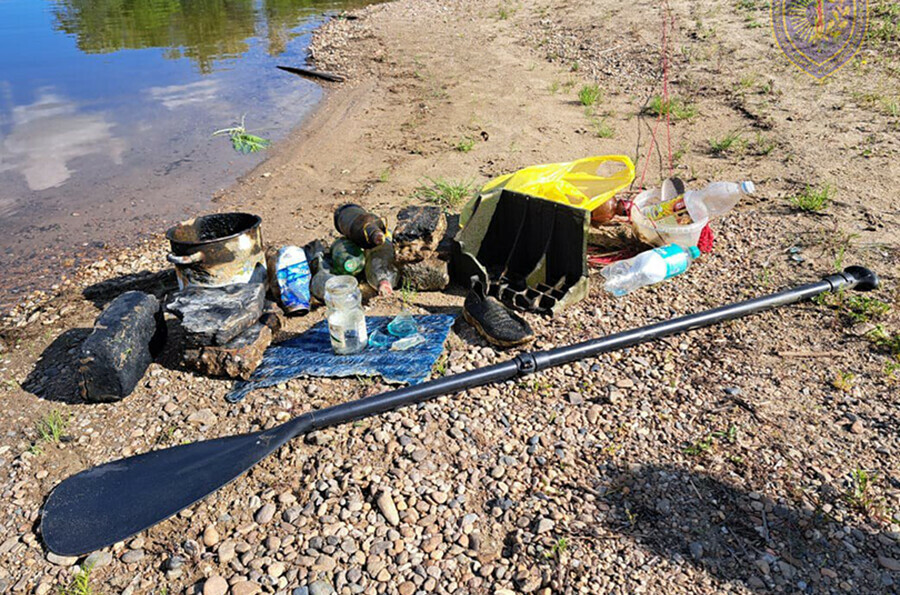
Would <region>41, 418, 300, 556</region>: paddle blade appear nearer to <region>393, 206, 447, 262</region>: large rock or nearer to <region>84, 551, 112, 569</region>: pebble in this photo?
<region>84, 551, 112, 569</region>: pebble

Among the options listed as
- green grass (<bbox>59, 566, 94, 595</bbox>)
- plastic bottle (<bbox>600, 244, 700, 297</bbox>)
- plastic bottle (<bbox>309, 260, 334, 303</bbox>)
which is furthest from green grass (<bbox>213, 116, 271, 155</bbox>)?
green grass (<bbox>59, 566, 94, 595</bbox>)

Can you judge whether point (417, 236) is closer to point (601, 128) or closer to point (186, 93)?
point (601, 128)

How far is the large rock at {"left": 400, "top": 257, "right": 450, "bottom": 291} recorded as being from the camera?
3.81 m

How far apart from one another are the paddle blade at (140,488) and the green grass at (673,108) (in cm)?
510

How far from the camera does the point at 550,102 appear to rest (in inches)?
282

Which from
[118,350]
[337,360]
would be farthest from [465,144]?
[118,350]

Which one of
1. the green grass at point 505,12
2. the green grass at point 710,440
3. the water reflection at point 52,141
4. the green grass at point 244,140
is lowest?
the water reflection at point 52,141

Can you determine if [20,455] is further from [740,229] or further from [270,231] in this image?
[740,229]

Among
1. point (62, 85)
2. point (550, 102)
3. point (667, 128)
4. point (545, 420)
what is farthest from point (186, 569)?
point (62, 85)

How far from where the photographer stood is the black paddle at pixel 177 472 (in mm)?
2377

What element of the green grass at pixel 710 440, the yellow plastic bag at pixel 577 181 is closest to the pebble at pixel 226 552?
the green grass at pixel 710 440

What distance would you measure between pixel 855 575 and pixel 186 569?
7.30 ft

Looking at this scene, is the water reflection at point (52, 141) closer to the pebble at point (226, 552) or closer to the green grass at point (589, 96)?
the green grass at point (589, 96)

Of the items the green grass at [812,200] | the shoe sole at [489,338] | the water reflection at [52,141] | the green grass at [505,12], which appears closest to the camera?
the shoe sole at [489,338]
